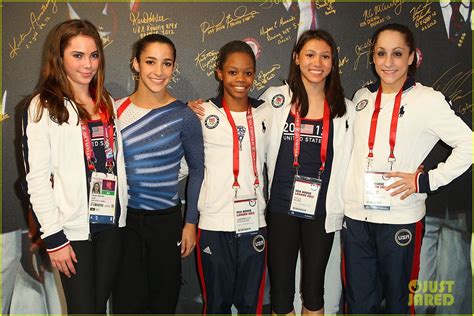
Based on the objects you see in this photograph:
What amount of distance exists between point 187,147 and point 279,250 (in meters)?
0.79

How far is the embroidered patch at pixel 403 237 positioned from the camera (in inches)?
102

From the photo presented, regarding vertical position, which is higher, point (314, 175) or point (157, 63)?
point (157, 63)

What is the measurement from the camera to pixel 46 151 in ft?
6.85

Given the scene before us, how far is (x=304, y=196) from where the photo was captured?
2611mm

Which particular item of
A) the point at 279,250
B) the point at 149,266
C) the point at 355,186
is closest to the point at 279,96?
the point at 355,186

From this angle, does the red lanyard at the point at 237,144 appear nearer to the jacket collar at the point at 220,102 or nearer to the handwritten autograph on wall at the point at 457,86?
the jacket collar at the point at 220,102

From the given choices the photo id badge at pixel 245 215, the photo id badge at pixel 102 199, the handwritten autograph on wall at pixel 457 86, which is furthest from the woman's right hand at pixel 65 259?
the handwritten autograph on wall at pixel 457 86

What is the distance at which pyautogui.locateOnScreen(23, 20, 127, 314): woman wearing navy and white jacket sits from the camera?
2092mm

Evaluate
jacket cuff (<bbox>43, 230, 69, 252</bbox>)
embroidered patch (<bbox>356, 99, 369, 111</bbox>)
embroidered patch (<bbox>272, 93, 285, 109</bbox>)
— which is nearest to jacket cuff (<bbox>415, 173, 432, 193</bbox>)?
embroidered patch (<bbox>356, 99, 369, 111</bbox>)

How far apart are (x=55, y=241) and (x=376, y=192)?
1712 millimetres

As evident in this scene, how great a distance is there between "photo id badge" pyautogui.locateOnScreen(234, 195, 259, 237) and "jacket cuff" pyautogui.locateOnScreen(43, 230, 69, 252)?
939 mm

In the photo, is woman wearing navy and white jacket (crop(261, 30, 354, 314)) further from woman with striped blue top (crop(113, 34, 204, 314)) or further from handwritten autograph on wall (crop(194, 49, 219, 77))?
handwritten autograph on wall (crop(194, 49, 219, 77))

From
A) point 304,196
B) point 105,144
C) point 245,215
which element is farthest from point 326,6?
point 105,144

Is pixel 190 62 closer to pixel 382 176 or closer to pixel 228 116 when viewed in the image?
pixel 228 116
